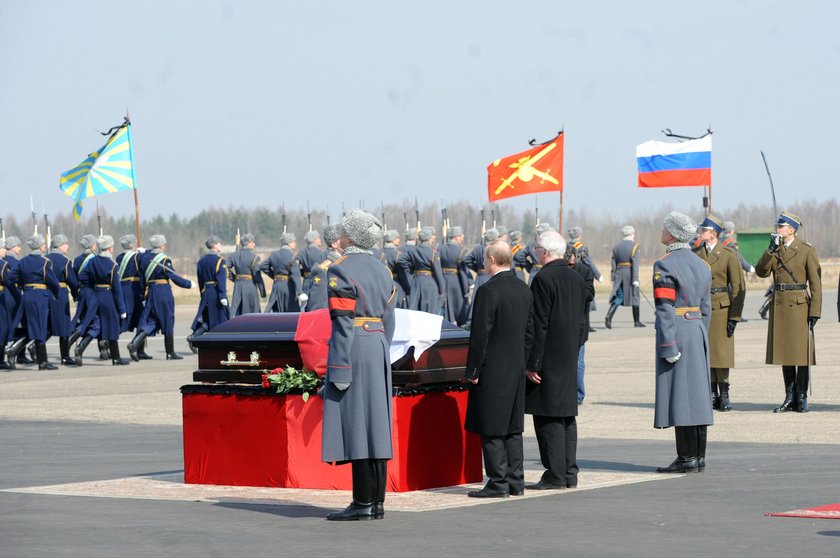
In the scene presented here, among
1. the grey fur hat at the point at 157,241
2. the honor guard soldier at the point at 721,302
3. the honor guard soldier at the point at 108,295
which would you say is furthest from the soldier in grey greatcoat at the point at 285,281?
the honor guard soldier at the point at 721,302

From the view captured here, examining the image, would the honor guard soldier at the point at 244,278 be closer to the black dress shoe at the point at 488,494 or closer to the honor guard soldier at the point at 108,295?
the honor guard soldier at the point at 108,295

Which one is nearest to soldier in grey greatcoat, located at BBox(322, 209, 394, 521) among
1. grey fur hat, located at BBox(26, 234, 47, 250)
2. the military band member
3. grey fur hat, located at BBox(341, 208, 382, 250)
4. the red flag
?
grey fur hat, located at BBox(341, 208, 382, 250)

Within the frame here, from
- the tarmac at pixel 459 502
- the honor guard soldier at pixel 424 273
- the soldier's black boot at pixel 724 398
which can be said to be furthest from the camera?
the honor guard soldier at pixel 424 273

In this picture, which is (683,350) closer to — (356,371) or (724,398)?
(356,371)

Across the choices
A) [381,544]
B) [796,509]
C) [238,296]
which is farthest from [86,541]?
[238,296]

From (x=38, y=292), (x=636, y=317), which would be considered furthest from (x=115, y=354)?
(x=636, y=317)

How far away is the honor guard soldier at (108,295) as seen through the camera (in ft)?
76.3

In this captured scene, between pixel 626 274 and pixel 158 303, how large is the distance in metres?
9.41

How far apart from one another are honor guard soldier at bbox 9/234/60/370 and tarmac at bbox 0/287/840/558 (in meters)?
6.82

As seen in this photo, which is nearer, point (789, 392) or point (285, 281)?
point (789, 392)

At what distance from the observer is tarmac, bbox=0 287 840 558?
7.84 metres

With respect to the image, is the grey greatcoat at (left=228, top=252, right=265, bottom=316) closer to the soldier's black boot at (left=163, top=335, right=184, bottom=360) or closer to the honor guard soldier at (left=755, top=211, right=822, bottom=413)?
the soldier's black boot at (left=163, top=335, right=184, bottom=360)

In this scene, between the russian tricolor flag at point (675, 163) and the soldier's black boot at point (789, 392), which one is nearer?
the soldier's black boot at point (789, 392)

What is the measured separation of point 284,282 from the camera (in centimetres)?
2619
